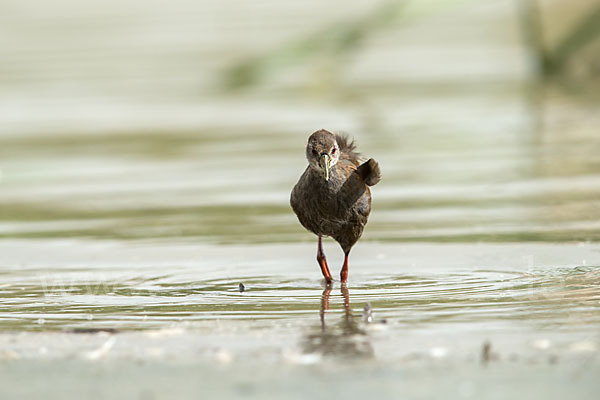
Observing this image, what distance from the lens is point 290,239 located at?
8172 mm

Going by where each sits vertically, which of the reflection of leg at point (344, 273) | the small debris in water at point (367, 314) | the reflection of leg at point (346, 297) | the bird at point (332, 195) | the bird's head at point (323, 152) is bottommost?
the small debris in water at point (367, 314)

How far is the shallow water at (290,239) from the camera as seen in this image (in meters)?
4.84

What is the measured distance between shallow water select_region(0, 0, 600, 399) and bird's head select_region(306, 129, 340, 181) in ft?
2.12

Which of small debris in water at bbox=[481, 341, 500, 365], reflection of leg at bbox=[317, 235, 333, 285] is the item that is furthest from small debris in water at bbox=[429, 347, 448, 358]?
reflection of leg at bbox=[317, 235, 333, 285]

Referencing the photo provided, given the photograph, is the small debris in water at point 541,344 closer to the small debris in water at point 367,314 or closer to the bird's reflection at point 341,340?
the bird's reflection at point 341,340

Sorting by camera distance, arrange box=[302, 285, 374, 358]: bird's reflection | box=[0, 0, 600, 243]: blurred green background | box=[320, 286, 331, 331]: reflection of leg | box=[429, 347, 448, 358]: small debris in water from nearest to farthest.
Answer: box=[429, 347, 448, 358]: small debris in water, box=[302, 285, 374, 358]: bird's reflection, box=[320, 286, 331, 331]: reflection of leg, box=[0, 0, 600, 243]: blurred green background

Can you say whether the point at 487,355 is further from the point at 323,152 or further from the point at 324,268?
the point at 323,152

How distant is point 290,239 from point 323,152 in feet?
4.64

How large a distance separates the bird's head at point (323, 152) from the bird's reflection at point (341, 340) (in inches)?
46.8

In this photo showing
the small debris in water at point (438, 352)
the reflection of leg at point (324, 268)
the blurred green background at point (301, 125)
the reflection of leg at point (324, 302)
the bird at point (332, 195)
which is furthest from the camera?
the blurred green background at point (301, 125)

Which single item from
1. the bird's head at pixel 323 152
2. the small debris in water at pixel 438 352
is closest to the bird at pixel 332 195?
the bird's head at pixel 323 152

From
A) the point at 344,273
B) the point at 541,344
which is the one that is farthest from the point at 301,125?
the point at 541,344

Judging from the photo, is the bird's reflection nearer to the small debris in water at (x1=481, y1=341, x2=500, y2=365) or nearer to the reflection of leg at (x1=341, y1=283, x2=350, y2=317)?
the reflection of leg at (x1=341, y1=283, x2=350, y2=317)

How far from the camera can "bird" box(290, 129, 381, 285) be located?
6.92 m
